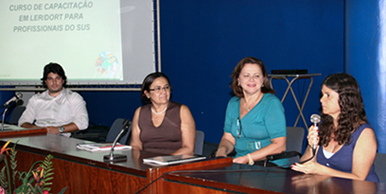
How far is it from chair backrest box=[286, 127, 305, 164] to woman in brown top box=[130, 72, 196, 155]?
72 cm

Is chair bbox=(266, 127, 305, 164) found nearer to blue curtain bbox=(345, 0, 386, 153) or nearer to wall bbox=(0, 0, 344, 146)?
blue curtain bbox=(345, 0, 386, 153)

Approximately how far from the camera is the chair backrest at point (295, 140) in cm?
301

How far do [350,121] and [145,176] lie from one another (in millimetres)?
1120

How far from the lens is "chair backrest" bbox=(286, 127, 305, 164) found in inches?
118

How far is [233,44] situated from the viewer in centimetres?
579

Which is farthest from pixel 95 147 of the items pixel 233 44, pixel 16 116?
pixel 233 44

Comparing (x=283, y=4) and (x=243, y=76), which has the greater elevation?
(x=283, y=4)

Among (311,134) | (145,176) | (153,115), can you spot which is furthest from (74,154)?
(311,134)

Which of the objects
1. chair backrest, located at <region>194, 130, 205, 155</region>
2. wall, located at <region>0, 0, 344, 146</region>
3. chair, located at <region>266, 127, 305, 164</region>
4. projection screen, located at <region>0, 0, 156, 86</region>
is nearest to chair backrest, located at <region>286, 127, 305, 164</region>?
chair, located at <region>266, 127, 305, 164</region>

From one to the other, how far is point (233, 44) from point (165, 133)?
2.90 meters

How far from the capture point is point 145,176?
194cm

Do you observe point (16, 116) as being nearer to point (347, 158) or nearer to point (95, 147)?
point (95, 147)

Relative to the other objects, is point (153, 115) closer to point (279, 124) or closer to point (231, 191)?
point (279, 124)

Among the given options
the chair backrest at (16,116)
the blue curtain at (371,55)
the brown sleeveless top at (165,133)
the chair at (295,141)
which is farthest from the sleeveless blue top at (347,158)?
the chair backrest at (16,116)
